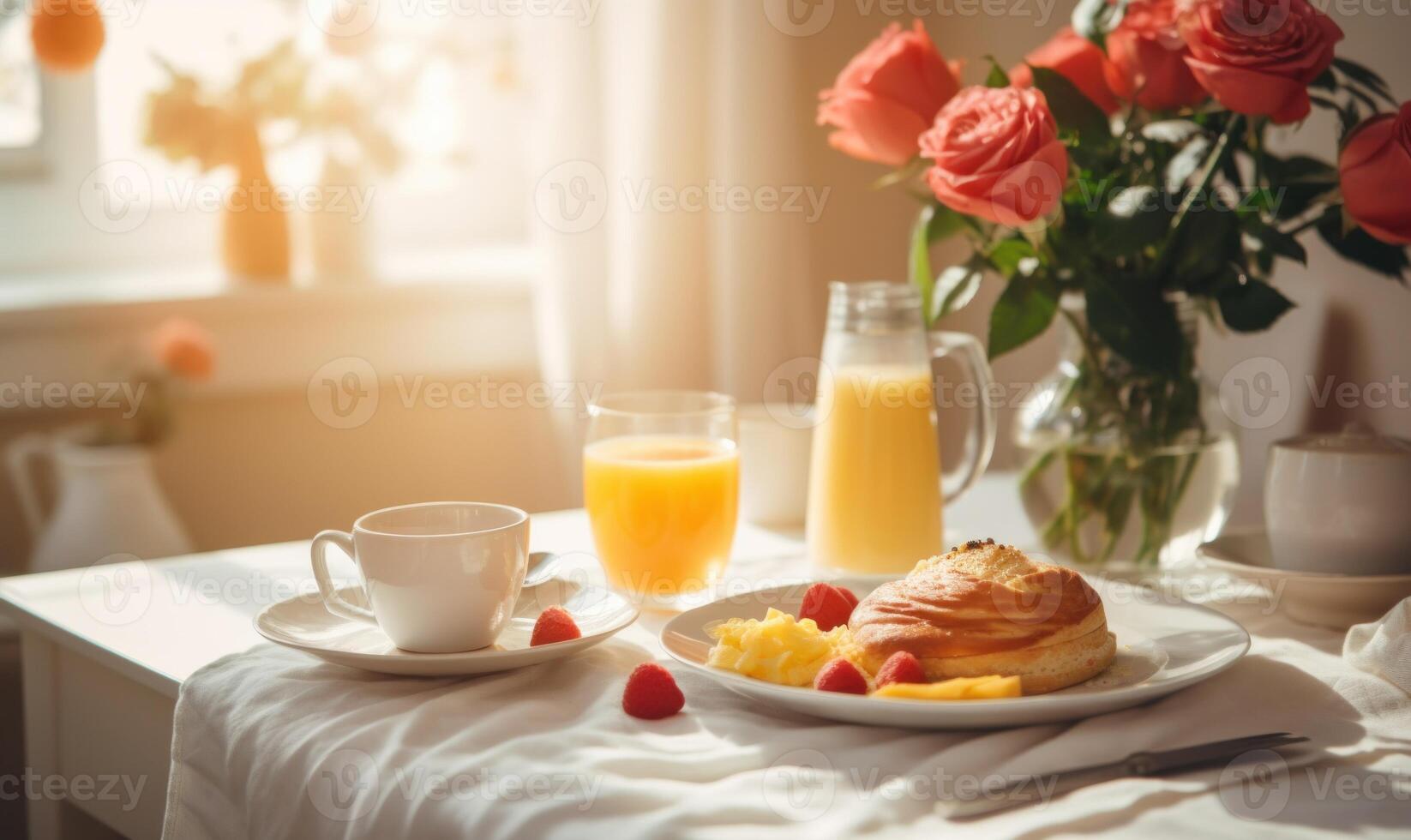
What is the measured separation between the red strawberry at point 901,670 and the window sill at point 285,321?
1523 mm

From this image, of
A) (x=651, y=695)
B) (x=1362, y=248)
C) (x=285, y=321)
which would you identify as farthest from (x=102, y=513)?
(x=1362, y=248)

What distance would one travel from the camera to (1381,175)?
3.01 feet

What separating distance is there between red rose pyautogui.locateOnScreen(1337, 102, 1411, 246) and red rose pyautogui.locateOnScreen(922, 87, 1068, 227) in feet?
0.62

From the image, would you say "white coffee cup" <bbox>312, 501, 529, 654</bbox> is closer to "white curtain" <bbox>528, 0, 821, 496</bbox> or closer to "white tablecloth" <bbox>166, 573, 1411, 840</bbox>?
"white tablecloth" <bbox>166, 573, 1411, 840</bbox>

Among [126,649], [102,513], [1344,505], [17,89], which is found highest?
[17,89]

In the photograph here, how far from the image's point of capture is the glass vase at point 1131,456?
3.63ft

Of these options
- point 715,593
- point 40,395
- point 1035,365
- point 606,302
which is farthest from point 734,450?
point 40,395

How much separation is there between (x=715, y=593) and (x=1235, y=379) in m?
0.68

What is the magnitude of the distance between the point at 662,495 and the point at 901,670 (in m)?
0.33

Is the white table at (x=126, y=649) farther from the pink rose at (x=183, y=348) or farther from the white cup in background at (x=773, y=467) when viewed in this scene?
the pink rose at (x=183, y=348)

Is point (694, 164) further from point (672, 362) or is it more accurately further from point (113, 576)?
point (113, 576)

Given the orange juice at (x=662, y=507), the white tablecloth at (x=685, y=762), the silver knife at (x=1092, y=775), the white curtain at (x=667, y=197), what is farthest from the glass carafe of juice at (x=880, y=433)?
the white curtain at (x=667, y=197)

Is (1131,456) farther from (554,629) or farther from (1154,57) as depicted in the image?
(554,629)

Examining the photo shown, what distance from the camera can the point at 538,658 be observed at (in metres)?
0.81
